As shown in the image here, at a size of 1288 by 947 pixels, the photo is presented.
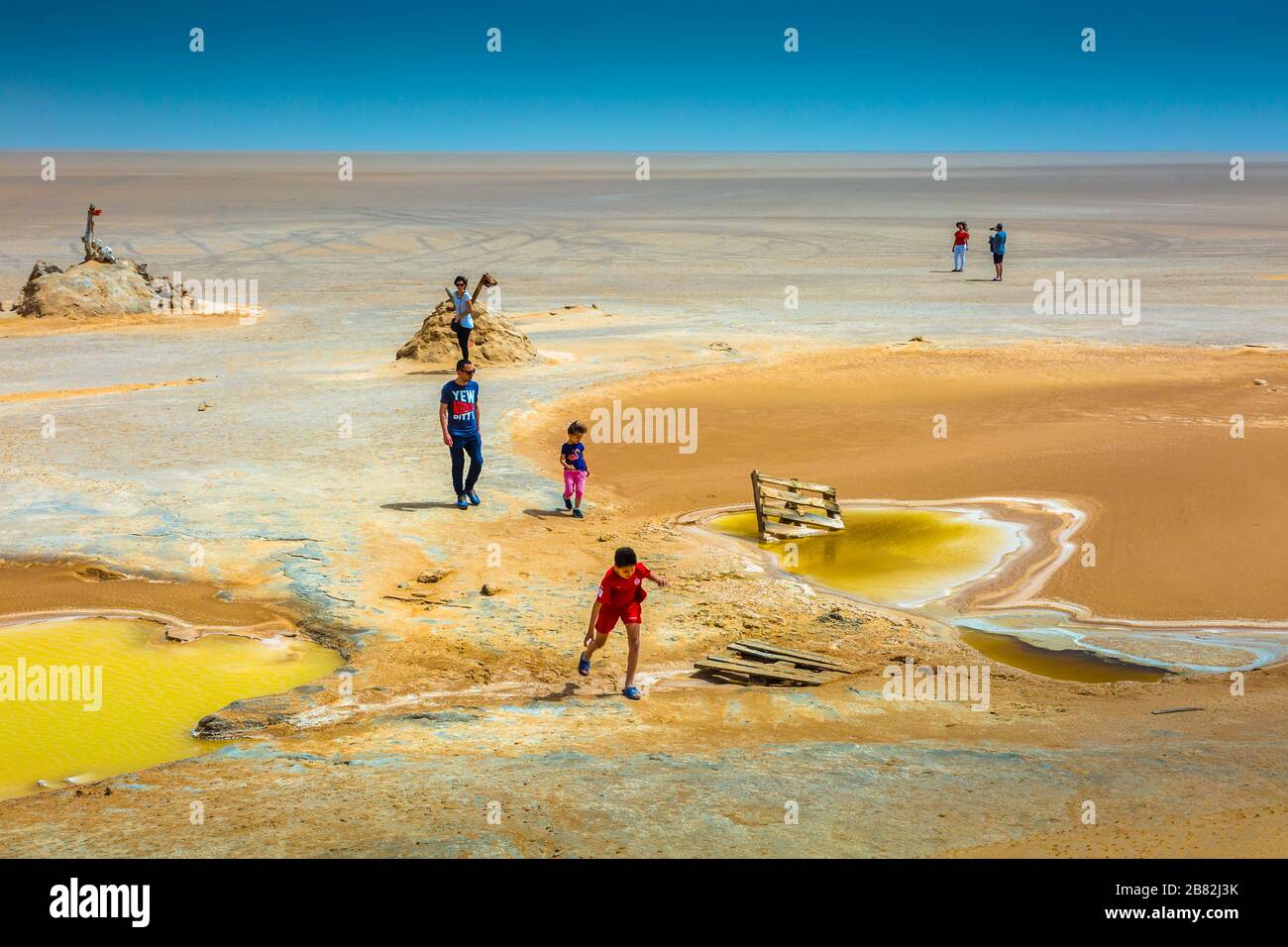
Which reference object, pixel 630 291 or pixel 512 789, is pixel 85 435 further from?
pixel 630 291

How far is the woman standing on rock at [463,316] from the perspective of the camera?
22.6 m

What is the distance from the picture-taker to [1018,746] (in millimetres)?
8945

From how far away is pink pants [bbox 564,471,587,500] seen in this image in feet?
48.1

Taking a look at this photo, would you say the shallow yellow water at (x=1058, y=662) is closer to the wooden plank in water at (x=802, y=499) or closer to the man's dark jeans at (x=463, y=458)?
the wooden plank in water at (x=802, y=499)

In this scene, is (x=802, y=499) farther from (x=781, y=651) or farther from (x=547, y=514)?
(x=781, y=651)

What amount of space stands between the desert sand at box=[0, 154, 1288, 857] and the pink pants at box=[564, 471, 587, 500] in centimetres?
45

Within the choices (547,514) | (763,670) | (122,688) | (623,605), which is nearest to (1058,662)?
(763,670)

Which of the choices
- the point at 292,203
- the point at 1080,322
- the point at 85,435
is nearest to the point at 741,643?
the point at 85,435

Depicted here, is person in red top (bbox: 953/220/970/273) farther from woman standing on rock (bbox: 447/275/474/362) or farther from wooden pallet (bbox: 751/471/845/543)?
wooden pallet (bbox: 751/471/845/543)

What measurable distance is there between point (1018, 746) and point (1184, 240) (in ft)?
170

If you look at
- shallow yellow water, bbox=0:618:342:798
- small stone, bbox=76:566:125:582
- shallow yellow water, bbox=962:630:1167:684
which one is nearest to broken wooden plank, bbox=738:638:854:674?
shallow yellow water, bbox=962:630:1167:684

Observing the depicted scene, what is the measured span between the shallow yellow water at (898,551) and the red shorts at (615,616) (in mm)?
3674

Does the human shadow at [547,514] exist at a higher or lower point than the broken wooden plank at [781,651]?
higher

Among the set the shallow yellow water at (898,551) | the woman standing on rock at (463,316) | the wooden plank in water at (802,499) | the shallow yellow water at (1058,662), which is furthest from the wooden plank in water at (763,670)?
the woman standing on rock at (463,316)
